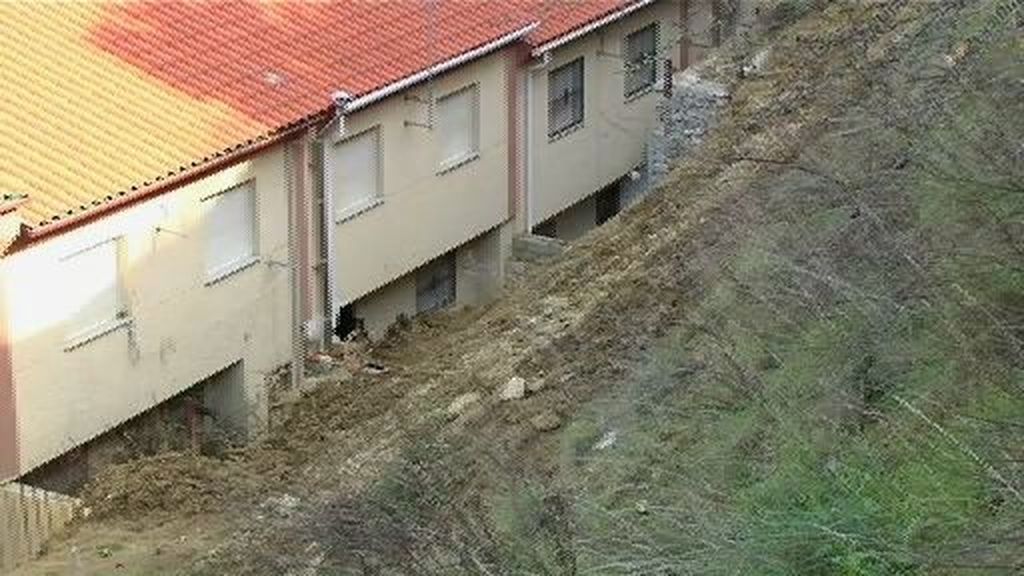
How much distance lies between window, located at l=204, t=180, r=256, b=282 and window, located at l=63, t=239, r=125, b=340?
4.91ft

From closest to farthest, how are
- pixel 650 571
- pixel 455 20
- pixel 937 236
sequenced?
pixel 650 571 → pixel 937 236 → pixel 455 20

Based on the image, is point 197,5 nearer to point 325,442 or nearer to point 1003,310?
point 325,442

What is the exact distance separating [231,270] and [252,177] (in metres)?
1.06

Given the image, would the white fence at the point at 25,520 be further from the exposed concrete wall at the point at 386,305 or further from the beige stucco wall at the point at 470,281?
the beige stucco wall at the point at 470,281

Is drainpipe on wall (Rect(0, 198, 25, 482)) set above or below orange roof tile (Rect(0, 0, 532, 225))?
below

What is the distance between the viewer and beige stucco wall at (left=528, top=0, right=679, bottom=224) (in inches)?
1079

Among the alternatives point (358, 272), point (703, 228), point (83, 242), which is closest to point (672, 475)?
point (703, 228)

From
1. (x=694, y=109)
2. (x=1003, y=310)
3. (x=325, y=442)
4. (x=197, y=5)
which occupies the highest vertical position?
(x=1003, y=310)

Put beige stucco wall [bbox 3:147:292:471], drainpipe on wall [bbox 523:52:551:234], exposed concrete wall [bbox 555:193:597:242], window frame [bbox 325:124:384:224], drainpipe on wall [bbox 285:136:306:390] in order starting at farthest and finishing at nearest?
exposed concrete wall [bbox 555:193:597:242], drainpipe on wall [bbox 523:52:551:234], window frame [bbox 325:124:384:224], drainpipe on wall [bbox 285:136:306:390], beige stucco wall [bbox 3:147:292:471]

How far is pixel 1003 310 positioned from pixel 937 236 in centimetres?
127

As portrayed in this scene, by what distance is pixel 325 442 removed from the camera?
836 inches

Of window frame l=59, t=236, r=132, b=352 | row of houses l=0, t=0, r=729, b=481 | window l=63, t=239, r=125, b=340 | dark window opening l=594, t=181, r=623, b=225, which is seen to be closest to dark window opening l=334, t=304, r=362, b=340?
row of houses l=0, t=0, r=729, b=481

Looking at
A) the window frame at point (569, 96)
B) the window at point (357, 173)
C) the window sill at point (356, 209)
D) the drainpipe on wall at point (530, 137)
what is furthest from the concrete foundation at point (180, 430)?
the window frame at point (569, 96)

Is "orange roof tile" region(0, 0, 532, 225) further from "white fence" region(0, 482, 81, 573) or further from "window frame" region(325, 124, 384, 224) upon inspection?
"white fence" region(0, 482, 81, 573)
